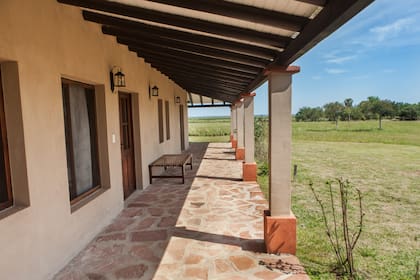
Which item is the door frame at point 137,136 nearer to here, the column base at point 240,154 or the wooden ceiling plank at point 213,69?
the wooden ceiling plank at point 213,69

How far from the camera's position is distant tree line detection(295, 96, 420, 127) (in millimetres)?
43297

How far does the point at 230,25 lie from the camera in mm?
2736

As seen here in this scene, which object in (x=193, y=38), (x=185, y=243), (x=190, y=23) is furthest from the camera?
(x=185, y=243)

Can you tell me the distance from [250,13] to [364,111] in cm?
5452

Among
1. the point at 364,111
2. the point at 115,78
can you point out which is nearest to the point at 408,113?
the point at 364,111

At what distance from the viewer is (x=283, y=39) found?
263 cm

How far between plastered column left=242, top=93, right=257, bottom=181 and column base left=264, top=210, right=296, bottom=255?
3560 millimetres

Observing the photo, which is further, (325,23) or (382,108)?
(382,108)

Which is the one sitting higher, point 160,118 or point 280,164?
point 160,118

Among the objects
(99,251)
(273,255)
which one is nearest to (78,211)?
(99,251)

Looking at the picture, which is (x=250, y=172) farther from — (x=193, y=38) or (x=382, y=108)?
(x=382, y=108)

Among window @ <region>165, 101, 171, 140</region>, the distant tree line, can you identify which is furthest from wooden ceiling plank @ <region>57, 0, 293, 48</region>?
the distant tree line

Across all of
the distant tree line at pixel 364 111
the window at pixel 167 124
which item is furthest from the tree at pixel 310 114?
the window at pixel 167 124

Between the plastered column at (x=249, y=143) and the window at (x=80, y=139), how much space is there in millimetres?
3794
